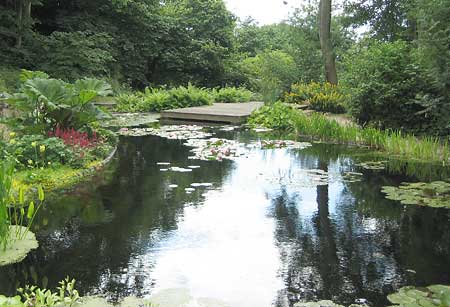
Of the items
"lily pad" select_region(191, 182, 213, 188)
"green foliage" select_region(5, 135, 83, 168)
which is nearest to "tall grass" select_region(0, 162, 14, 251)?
"green foliage" select_region(5, 135, 83, 168)

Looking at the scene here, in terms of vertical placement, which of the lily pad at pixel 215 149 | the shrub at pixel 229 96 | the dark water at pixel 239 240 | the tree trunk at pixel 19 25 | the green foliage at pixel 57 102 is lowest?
the dark water at pixel 239 240

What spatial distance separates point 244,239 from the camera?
4.00 meters

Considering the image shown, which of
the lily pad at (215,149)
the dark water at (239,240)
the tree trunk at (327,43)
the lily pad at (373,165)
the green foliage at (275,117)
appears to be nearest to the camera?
the dark water at (239,240)

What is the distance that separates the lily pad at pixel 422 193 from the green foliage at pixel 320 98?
8.22m

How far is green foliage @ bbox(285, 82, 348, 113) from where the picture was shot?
14.7 meters

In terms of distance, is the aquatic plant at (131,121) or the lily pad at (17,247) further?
the aquatic plant at (131,121)

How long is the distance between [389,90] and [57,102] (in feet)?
20.0

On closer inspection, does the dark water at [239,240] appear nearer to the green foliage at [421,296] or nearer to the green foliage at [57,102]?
the green foliage at [421,296]

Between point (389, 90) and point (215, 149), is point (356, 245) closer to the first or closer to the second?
point (215, 149)

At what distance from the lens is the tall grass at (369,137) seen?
7.41 metres

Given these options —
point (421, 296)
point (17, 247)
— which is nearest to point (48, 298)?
point (17, 247)

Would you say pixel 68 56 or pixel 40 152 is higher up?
pixel 68 56

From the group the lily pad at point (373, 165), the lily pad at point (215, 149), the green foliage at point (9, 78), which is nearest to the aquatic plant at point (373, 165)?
the lily pad at point (373, 165)

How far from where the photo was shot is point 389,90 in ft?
30.0
